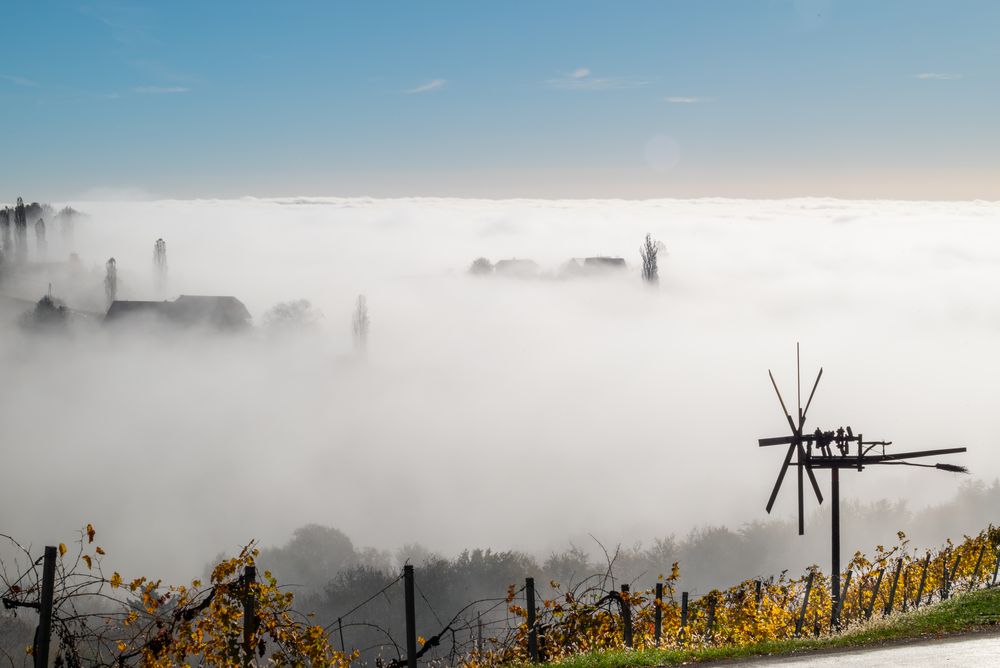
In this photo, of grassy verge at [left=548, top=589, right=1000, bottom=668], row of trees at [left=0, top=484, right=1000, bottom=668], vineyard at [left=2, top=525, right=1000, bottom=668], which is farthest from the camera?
grassy verge at [left=548, top=589, right=1000, bottom=668]

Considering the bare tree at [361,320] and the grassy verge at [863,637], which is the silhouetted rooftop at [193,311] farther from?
the grassy verge at [863,637]

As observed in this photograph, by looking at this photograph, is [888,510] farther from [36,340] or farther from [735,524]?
[36,340]

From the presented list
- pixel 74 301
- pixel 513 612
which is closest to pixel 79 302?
pixel 74 301

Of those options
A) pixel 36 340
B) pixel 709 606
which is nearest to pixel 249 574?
pixel 709 606

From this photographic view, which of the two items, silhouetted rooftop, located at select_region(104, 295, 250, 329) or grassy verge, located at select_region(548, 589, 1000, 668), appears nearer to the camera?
grassy verge, located at select_region(548, 589, 1000, 668)

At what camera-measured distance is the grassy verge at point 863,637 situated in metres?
13.5

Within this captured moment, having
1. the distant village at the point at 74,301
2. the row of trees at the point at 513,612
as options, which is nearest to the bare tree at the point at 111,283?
the distant village at the point at 74,301

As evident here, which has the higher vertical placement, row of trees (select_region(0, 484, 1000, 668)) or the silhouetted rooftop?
the silhouetted rooftop

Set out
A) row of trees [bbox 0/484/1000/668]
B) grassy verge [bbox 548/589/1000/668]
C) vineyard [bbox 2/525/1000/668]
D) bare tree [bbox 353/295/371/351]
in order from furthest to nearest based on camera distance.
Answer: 1. bare tree [bbox 353/295/371/351]
2. grassy verge [bbox 548/589/1000/668]
3. row of trees [bbox 0/484/1000/668]
4. vineyard [bbox 2/525/1000/668]

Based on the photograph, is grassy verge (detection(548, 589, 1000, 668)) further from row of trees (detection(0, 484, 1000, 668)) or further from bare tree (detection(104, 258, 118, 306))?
bare tree (detection(104, 258, 118, 306))

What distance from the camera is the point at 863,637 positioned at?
1516 centimetres

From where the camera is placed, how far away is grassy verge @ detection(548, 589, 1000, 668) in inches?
531

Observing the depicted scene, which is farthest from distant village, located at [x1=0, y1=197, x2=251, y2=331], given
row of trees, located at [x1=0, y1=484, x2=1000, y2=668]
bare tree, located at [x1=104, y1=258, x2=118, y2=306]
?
row of trees, located at [x1=0, y1=484, x2=1000, y2=668]

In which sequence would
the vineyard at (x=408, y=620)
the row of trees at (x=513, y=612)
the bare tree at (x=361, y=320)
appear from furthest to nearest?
1. the bare tree at (x=361, y=320)
2. the row of trees at (x=513, y=612)
3. the vineyard at (x=408, y=620)
